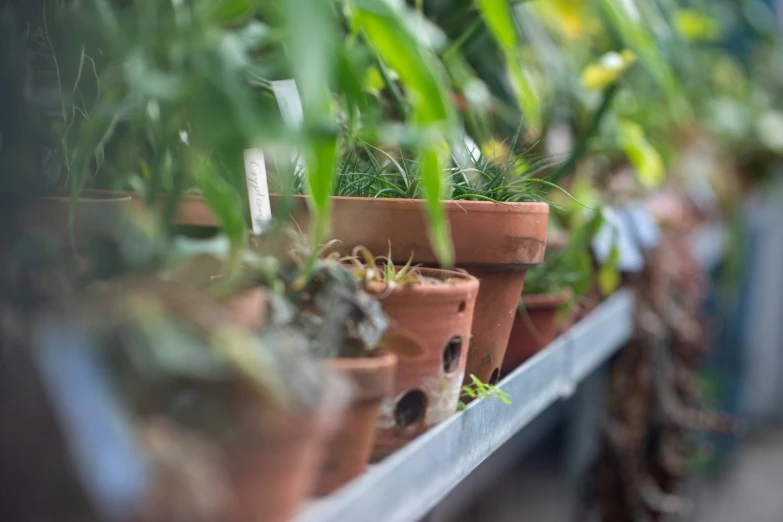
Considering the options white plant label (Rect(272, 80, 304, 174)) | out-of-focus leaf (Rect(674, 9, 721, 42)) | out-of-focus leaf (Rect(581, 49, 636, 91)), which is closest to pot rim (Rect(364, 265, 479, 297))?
white plant label (Rect(272, 80, 304, 174))

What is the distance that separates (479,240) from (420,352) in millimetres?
133

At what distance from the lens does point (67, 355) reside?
0.28 metres

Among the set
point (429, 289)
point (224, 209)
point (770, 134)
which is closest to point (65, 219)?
point (224, 209)

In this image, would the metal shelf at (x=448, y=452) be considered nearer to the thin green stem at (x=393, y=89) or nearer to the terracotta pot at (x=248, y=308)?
the terracotta pot at (x=248, y=308)

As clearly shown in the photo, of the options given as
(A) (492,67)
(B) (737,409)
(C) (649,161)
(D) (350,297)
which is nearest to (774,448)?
(B) (737,409)

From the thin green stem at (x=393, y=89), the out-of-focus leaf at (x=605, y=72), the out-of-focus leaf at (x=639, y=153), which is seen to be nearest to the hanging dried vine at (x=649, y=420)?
the out-of-focus leaf at (x=639, y=153)

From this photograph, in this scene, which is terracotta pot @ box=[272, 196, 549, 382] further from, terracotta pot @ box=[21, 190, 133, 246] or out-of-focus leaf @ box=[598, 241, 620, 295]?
out-of-focus leaf @ box=[598, 241, 620, 295]

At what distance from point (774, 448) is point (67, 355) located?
132 inches

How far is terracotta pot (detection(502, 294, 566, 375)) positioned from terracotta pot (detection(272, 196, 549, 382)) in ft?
0.41

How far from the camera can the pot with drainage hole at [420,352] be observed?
45cm

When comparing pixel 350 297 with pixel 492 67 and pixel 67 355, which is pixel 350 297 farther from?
pixel 492 67

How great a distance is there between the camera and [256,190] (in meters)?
0.48

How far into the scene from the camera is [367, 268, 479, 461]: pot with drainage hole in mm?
452

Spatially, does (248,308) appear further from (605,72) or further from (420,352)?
(605,72)
